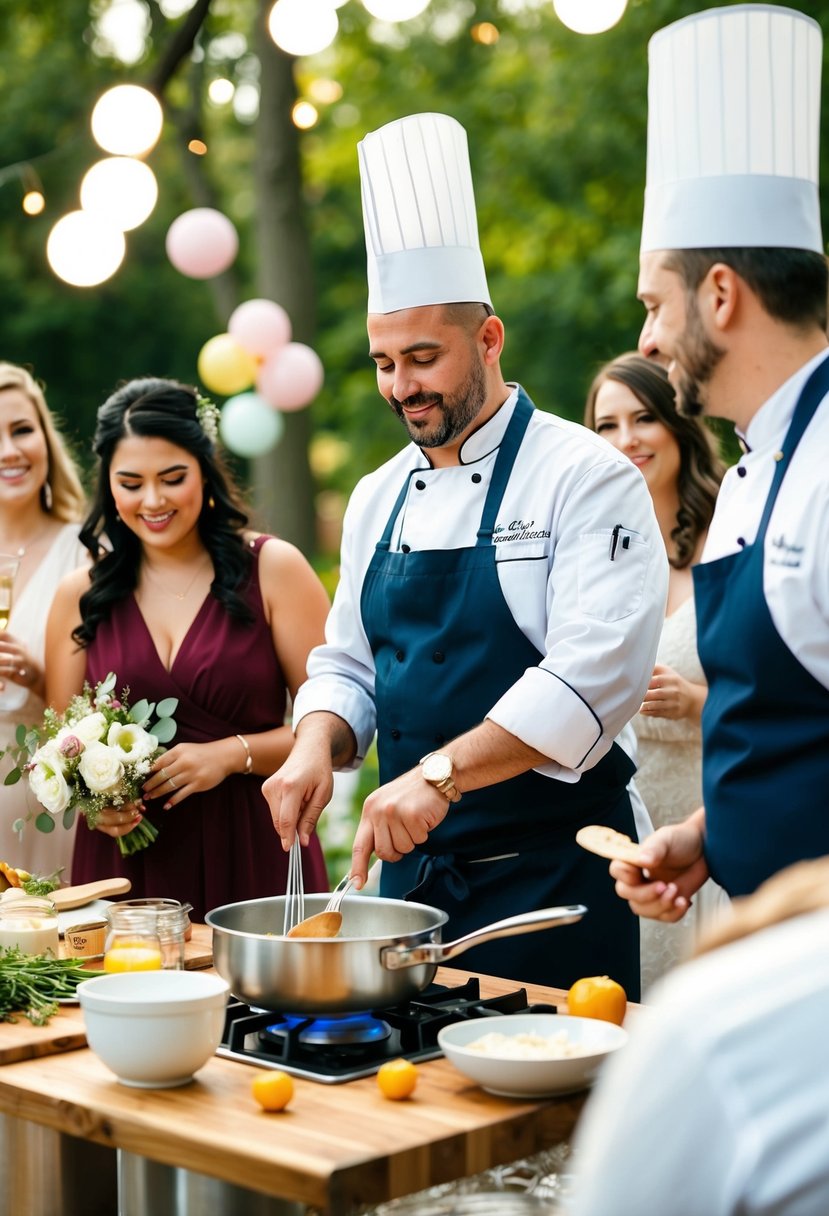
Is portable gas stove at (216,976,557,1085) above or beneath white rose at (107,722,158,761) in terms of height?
beneath

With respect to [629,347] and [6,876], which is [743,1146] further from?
[629,347]

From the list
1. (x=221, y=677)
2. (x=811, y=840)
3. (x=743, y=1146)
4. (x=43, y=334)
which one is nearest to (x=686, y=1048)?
(x=743, y=1146)

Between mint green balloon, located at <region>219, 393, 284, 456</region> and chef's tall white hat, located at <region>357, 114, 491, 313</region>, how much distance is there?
15.6ft

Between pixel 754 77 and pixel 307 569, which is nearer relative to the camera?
pixel 754 77

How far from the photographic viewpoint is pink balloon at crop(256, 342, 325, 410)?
7.13m

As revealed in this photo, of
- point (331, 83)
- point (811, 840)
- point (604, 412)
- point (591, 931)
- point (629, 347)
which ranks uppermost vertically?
point (331, 83)

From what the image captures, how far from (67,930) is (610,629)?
1.06 metres

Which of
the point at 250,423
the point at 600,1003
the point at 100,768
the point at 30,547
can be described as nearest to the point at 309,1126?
the point at 600,1003

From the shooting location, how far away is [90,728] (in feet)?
9.78

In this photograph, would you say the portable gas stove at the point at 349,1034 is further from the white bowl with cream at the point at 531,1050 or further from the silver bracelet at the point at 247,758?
the silver bracelet at the point at 247,758

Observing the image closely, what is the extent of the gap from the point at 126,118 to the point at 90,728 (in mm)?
3146

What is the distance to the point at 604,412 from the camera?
3.86 metres

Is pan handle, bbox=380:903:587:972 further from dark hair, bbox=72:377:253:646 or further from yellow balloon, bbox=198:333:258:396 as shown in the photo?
yellow balloon, bbox=198:333:258:396

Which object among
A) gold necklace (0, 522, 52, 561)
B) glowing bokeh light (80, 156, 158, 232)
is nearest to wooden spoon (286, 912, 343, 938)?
gold necklace (0, 522, 52, 561)
